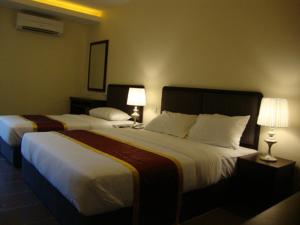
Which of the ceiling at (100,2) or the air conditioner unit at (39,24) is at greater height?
the ceiling at (100,2)

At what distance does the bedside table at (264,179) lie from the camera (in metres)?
2.41

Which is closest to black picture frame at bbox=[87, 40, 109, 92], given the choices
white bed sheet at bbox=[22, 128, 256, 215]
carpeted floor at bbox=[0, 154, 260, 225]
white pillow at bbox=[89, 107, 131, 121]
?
white pillow at bbox=[89, 107, 131, 121]

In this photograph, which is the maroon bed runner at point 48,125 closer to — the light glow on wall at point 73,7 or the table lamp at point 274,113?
the light glow on wall at point 73,7

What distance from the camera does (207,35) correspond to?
3.50m

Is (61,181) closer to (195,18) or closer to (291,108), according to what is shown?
(291,108)

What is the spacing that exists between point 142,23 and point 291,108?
2.81 meters

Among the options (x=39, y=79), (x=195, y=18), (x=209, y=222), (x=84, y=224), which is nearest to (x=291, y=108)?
(x=209, y=222)

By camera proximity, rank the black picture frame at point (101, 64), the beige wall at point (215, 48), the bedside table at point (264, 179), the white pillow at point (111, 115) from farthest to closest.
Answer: the black picture frame at point (101, 64) < the white pillow at point (111, 115) < the beige wall at point (215, 48) < the bedside table at point (264, 179)

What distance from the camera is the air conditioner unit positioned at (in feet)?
16.4

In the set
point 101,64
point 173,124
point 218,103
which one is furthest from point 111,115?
point 218,103

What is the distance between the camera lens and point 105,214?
6.06 feet

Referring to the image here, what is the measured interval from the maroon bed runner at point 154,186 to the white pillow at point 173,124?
0.98 meters

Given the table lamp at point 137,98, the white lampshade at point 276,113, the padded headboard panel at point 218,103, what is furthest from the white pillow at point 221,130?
the table lamp at point 137,98

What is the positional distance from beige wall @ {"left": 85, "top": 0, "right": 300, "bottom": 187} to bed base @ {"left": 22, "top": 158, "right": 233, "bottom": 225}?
32.1 inches
